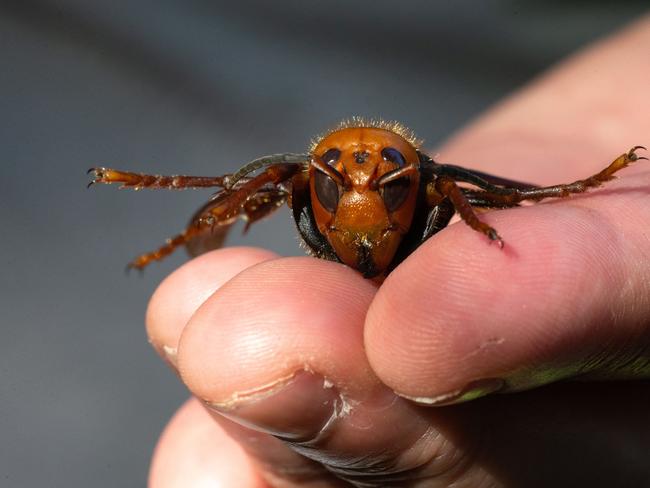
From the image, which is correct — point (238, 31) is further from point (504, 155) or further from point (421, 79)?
point (504, 155)

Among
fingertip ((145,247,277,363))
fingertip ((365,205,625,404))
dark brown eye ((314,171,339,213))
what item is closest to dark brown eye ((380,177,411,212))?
dark brown eye ((314,171,339,213))

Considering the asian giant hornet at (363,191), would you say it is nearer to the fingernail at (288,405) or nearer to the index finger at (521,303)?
the index finger at (521,303)

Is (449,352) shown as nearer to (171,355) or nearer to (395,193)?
(395,193)

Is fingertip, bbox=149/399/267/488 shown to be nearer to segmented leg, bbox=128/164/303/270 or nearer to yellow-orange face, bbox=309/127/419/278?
segmented leg, bbox=128/164/303/270

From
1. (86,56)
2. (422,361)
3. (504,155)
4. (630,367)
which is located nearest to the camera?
(422,361)

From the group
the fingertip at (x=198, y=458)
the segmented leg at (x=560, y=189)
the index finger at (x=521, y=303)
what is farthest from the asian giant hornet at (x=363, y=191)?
the fingertip at (x=198, y=458)

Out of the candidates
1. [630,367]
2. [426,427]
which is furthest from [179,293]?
[630,367]
